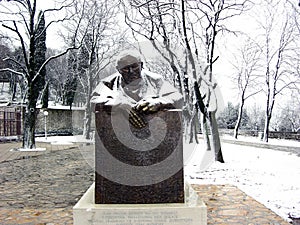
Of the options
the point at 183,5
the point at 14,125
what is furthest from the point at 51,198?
the point at 14,125

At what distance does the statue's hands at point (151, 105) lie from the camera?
3.19 m

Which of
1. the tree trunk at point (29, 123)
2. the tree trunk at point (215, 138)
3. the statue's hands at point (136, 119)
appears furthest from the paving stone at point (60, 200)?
the tree trunk at point (29, 123)

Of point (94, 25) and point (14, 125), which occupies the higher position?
point (94, 25)

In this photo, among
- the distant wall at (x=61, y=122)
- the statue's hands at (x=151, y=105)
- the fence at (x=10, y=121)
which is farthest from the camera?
the distant wall at (x=61, y=122)

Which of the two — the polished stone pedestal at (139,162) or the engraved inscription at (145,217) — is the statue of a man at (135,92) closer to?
the polished stone pedestal at (139,162)

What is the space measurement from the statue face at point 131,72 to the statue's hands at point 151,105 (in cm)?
38

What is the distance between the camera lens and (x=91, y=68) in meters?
22.7

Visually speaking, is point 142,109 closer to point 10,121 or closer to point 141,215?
point 141,215

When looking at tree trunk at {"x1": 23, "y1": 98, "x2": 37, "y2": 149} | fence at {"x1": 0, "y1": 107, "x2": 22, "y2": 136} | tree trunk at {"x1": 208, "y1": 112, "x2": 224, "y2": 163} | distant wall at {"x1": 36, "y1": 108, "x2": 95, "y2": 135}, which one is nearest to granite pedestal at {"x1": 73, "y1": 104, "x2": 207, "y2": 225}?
tree trunk at {"x1": 208, "y1": 112, "x2": 224, "y2": 163}

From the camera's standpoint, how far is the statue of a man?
3.22m

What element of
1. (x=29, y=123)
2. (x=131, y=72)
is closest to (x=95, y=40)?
(x=29, y=123)

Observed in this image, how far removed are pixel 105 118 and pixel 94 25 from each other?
19.4m

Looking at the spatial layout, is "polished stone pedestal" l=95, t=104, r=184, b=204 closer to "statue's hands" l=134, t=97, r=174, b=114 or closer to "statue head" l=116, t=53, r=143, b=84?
"statue's hands" l=134, t=97, r=174, b=114

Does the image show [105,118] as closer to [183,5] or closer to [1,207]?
[1,207]
